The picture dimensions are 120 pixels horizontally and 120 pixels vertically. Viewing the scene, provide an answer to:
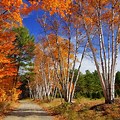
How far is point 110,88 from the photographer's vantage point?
15.8 m

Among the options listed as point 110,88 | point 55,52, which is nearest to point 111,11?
point 110,88

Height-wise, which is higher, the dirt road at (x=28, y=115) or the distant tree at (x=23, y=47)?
the distant tree at (x=23, y=47)

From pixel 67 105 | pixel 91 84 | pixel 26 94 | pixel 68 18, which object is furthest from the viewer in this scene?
pixel 26 94

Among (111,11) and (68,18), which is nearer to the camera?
(111,11)

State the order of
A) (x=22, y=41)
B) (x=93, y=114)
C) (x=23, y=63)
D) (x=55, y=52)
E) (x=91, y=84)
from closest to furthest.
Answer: (x=93, y=114) < (x=55, y=52) < (x=22, y=41) < (x=23, y=63) < (x=91, y=84)

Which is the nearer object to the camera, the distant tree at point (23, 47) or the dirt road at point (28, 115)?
the dirt road at point (28, 115)

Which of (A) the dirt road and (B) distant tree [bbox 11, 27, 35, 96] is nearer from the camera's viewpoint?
(A) the dirt road

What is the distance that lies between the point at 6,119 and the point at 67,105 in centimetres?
654

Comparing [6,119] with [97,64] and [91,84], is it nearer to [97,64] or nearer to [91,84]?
[97,64]

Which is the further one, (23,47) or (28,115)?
(23,47)

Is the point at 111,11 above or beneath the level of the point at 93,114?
above

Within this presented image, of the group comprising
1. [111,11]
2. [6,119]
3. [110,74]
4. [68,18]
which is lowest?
[6,119]

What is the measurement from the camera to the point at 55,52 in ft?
105

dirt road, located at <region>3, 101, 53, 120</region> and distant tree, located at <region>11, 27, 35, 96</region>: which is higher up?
distant tree, located at <region>11, 27, 35, 96</region>
